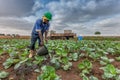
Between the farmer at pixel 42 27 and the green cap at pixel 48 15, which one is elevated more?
the green cap at pixel 48 15

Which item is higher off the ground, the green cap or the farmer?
the green cap

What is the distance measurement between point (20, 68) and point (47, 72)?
1513mm

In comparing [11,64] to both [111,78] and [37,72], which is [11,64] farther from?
[111,78]

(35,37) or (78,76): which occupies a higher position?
(35,37)

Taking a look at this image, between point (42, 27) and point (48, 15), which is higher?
point (48, 15)

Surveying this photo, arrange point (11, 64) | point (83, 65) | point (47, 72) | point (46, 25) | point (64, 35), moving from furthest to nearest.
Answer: point (64, 35) → point (46, 25) → point (11, 64) → point (83, 65) → point (47, 72)

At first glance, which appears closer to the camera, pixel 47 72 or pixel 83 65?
pixel 47 72

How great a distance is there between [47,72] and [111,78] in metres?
1.42

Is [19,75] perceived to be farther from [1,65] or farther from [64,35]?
[64,35]

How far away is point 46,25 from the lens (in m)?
6.87

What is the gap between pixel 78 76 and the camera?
16.0 ft

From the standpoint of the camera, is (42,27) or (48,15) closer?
(48,15)

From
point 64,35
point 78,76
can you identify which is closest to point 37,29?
point 78,76

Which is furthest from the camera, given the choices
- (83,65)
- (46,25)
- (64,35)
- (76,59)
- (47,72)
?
(64,35)
